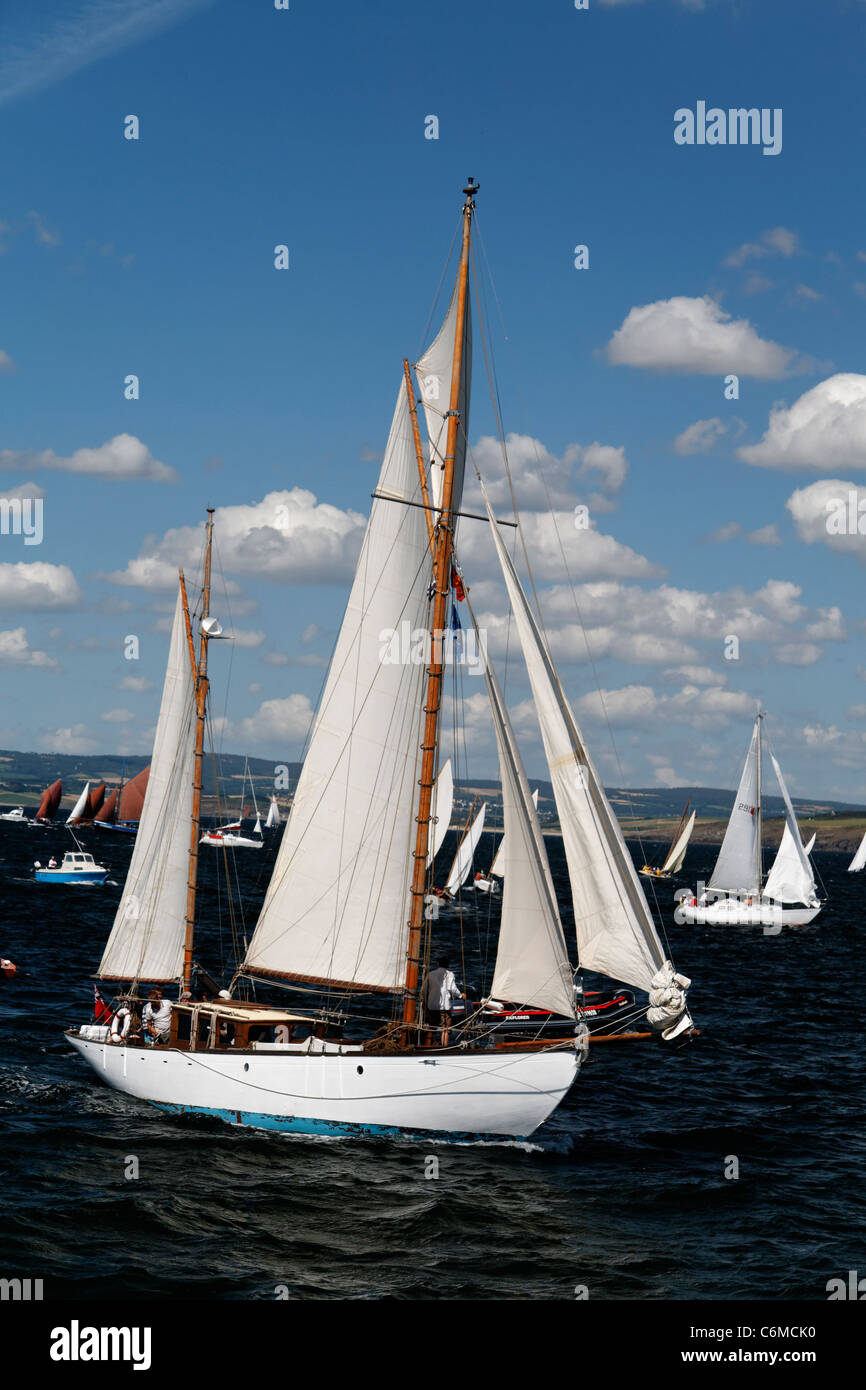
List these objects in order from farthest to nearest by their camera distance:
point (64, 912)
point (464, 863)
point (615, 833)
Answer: point (464, 863)
point (64, 912)
point (615, 833)

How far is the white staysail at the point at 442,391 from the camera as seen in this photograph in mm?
32219

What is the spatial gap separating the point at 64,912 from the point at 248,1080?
5699 cm

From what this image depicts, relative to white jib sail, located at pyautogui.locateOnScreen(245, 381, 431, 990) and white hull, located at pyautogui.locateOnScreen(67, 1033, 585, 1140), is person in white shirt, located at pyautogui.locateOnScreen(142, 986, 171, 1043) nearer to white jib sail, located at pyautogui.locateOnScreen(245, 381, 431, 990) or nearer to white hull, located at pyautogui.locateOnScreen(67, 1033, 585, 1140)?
white hull, located at pyautogui.locateOnScreen(67, 1033, 585, 1140)

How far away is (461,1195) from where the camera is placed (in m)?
27.1

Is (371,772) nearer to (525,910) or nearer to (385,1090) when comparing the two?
(525,910)

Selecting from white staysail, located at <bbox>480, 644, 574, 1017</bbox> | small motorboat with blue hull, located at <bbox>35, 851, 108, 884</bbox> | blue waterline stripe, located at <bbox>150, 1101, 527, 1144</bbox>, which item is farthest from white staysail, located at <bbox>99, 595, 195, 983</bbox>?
small motorboat with blue hull, located at <bbox>35, 851, 108, 884</bbox>

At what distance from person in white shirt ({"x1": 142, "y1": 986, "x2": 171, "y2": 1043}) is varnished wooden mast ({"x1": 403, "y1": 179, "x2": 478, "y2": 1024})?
7.10 meters

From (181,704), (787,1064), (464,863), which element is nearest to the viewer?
(181,704)

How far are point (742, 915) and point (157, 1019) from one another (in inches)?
3067

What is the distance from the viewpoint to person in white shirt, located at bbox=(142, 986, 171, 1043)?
113 feet

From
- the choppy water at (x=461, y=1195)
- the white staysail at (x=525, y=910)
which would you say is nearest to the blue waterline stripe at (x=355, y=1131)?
the choppy water at (x=461, y=1195)
